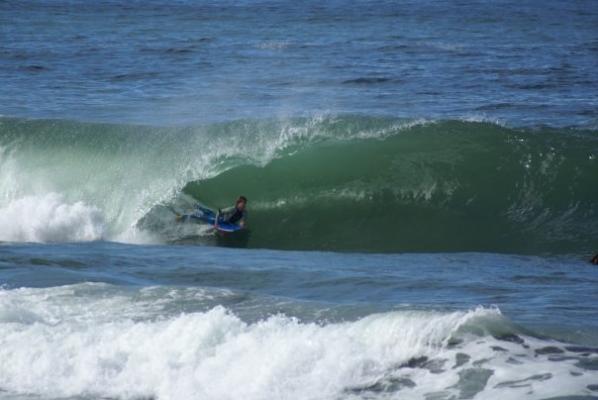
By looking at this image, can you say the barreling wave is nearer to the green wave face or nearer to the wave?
the green wave face

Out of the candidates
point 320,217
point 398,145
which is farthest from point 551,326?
point 398,145

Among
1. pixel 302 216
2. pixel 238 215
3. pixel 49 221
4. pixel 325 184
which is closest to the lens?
pixel 238 215

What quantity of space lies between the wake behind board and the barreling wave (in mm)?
219

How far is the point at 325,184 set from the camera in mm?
20828

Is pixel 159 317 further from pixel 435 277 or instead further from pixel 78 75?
pixel 78 75

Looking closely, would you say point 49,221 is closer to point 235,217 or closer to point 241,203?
point 235,217

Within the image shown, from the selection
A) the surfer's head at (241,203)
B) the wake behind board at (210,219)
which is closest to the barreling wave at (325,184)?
the wake behind board at (210,219)

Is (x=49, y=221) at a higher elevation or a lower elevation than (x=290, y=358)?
higher

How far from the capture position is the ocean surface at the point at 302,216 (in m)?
10.8

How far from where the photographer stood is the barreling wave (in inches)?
744

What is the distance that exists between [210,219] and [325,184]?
2.79 m

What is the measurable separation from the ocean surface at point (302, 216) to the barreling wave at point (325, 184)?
0.05m

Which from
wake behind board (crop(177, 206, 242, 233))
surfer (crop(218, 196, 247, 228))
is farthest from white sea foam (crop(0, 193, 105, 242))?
surfer (crop(218, 196, 247, 228))

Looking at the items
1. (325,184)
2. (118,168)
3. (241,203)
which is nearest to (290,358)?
(241,203)
